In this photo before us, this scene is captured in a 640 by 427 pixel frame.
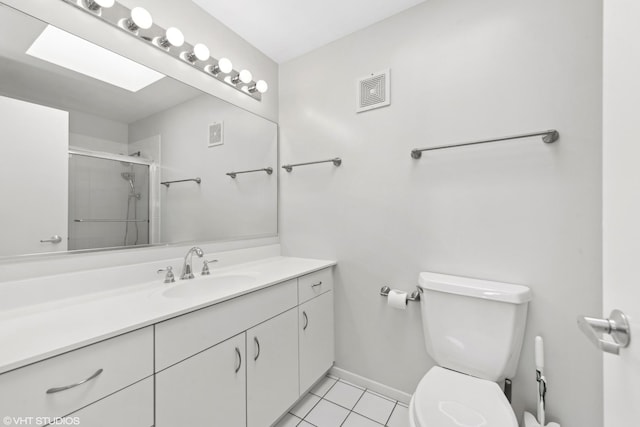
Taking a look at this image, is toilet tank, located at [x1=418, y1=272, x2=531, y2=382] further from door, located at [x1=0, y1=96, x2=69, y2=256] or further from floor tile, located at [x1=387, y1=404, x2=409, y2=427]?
door, located at [x1=0, y1=96, x2=69, y2=256]

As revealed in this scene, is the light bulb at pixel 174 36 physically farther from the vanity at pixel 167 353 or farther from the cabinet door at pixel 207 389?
the cabinet door at pixel 207 389

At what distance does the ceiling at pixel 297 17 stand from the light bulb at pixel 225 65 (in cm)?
28

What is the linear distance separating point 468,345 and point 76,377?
57.0 inches

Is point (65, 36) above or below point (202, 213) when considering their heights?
above

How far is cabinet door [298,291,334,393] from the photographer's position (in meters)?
1.50

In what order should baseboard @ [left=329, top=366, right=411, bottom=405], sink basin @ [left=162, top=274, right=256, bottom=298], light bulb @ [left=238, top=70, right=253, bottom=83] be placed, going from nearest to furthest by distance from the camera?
sink basin @ [left=162, top=274, right=256, bottom=298] < baseboard @ [left=329, top=366, right=411, bottom=405] < light bulb @ [left=238, top=70, right=253, bottom=83]

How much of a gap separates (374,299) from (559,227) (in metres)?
1.02

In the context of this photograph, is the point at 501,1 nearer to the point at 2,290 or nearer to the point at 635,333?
the point at 635,333

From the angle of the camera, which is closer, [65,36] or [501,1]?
[65,36]

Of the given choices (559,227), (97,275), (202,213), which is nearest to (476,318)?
(559,227)

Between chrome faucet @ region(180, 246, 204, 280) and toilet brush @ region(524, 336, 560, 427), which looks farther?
chrome faucet @ region(180, 246, 204, 280)

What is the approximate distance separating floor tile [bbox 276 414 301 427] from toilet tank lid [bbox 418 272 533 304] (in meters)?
1.01

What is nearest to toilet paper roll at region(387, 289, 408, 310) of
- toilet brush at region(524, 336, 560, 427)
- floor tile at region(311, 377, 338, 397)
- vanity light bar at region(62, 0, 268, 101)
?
toilet brush at region(524, 336, 560, 427)

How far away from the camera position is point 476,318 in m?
1.19
